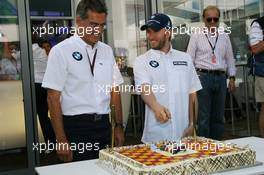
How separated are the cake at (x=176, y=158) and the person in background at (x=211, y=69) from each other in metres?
1.95

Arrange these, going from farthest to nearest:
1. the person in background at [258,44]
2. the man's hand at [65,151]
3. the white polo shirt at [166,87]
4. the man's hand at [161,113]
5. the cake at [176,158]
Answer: the person in background at [258,44] < the white polo shirt at [166,87] < the man's hand at [161,113] < the man's hand at [65,151] < the cake at [176,158]

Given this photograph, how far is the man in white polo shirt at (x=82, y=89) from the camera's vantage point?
87.0 inches

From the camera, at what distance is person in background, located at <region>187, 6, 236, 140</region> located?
3.78 m

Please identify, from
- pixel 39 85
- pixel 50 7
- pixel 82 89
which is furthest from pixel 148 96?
pixel 50 7

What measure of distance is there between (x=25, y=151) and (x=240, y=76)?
8.91ft

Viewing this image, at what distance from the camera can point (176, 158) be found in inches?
63.2

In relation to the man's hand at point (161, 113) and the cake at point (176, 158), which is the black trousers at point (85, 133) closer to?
the man's hand at point (161, 113)

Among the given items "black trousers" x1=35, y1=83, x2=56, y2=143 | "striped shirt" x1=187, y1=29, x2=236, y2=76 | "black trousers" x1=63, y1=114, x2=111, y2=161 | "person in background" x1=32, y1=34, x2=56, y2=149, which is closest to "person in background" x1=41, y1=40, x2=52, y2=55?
"person in background" x1=32, y1=34, x2=56, y2=149

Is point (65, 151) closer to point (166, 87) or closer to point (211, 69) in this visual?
point (166, 87)

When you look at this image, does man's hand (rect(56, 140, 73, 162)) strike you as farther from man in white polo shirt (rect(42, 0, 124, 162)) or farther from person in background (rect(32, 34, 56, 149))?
person in background (rect(32, 34, 56, 149))

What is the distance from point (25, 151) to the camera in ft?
13.0

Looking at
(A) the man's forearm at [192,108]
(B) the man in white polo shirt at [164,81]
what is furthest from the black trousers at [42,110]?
(A) the man's forearm at [192,108]

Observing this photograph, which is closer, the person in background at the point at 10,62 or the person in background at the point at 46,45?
the person in background at the point at 10,62

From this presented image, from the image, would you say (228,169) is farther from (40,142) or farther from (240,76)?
(240,76)
